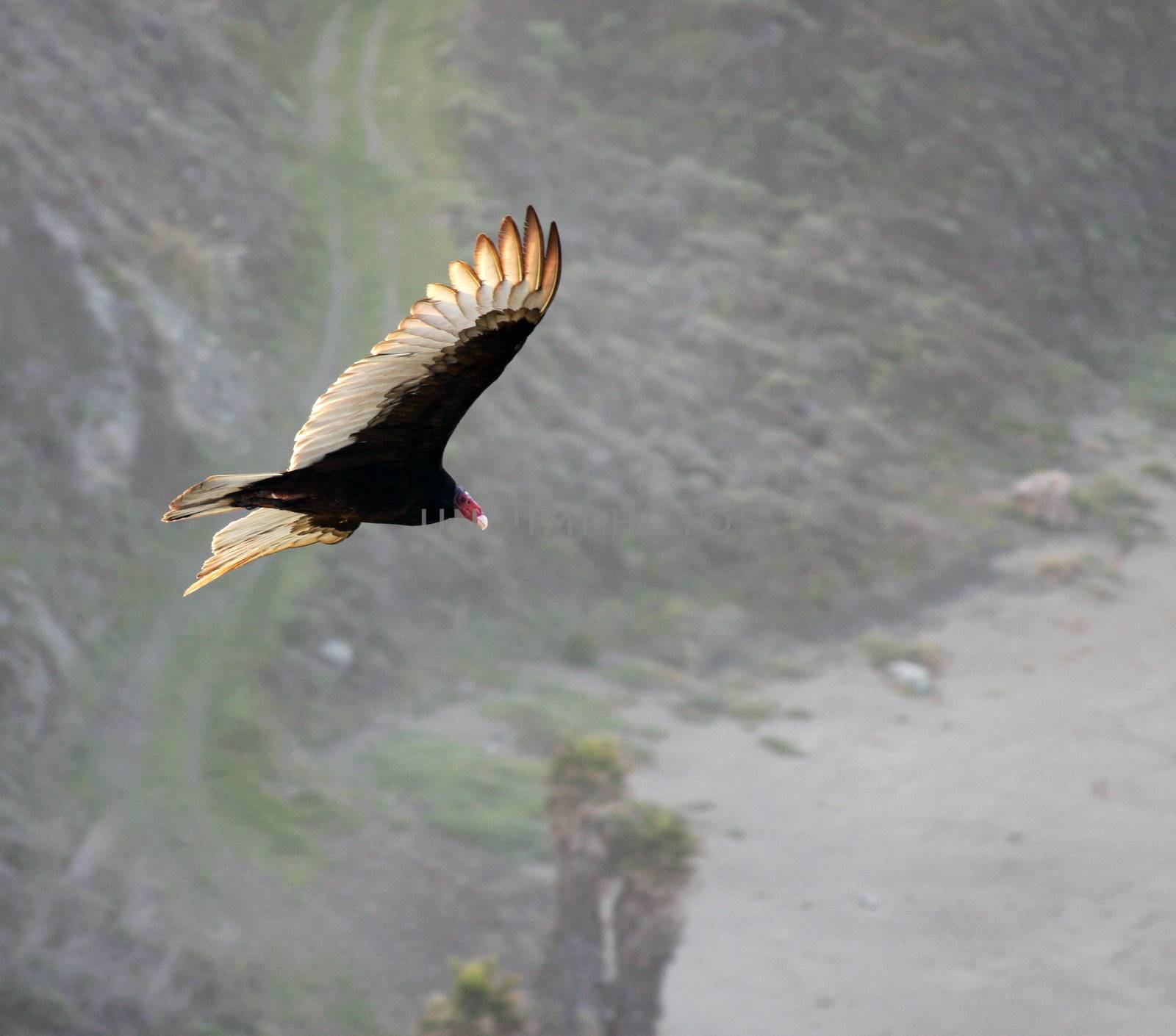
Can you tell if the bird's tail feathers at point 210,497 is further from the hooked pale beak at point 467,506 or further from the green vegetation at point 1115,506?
the green vegetation at point 1115,506

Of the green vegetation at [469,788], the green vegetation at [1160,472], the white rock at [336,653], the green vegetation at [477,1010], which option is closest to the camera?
the green vegetation at [477,1010]

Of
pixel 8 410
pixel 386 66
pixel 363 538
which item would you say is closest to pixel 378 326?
pixel 363 538

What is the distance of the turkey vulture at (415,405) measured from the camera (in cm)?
630

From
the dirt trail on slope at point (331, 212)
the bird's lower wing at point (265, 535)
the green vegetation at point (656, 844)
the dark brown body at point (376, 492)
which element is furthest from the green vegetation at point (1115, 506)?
the dark brown body at point (376, 492)

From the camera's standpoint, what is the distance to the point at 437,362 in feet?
21.4

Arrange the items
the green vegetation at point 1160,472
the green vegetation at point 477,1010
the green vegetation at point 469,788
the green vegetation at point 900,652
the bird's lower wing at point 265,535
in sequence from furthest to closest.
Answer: the green vegetation at point 1160,472 < the green vegetation at point 900,652 < the green vegetation at point 469,788 < the green vegetation at point 477,1010 < the bird's lower wing at point 265,535

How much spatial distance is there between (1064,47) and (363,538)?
4901cm

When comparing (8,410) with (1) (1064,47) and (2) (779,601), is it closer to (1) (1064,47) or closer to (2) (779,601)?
(2) (779,601)

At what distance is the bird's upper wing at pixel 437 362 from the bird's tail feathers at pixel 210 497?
11.7 inches

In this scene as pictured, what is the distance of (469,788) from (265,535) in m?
18.0

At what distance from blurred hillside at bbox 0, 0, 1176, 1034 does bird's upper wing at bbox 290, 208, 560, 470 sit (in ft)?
43.4

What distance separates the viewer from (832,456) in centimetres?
4197

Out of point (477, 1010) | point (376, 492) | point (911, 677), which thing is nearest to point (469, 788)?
point (477, 1010)

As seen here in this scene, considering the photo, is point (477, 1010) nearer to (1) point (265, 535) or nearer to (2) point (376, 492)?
(1) point (265, 535)
